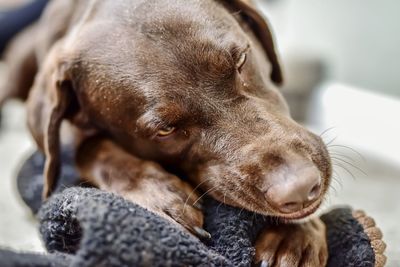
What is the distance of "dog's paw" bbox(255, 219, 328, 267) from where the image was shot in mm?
1391

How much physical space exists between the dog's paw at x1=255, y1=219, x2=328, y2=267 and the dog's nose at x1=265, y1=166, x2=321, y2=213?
0.30ft

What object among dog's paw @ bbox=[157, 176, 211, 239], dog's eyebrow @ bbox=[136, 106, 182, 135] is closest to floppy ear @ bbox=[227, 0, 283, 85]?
dog's eyebrow @ bbox=[136, 106, 182, 135]

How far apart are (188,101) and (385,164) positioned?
169 cm

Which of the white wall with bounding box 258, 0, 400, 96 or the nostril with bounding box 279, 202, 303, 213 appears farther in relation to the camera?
the white wall with bounding box 258, 0, 400, 96

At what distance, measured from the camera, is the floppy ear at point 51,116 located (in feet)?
6.18

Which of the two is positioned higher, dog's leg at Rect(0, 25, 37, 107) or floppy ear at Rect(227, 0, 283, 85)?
floppy ear at Rect(227, 0, 283, 85)

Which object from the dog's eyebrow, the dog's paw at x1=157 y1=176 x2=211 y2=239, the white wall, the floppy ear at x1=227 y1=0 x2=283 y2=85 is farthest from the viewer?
the white wall

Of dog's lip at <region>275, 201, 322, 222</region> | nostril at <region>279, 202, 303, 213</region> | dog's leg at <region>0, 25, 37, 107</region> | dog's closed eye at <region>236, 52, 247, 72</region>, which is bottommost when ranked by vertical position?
dog's leg at <region>0, 25, 37, 107</region>

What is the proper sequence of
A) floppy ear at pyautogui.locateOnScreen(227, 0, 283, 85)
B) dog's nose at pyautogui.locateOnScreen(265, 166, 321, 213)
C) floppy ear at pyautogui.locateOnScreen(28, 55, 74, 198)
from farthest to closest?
floppy ear at pyautogui.locateOnScreen(227, 0, 283, 85) < floppy ear at pyautogui.locateOnScreen(28, 55, 74, 198) < dog's nose at pyautogui.locateOnScreen(265, 166, 321, 213)

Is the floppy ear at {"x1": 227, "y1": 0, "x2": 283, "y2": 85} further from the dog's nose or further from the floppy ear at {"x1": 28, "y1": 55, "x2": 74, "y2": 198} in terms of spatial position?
the dog's nose

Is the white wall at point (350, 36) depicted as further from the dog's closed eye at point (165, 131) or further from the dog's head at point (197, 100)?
the dog's closed eye at point (165, 131)

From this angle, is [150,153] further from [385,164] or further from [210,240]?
[385,164]

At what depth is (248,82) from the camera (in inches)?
68.3

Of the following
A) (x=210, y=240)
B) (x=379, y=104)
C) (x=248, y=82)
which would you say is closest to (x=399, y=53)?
(x=379, y=104)
